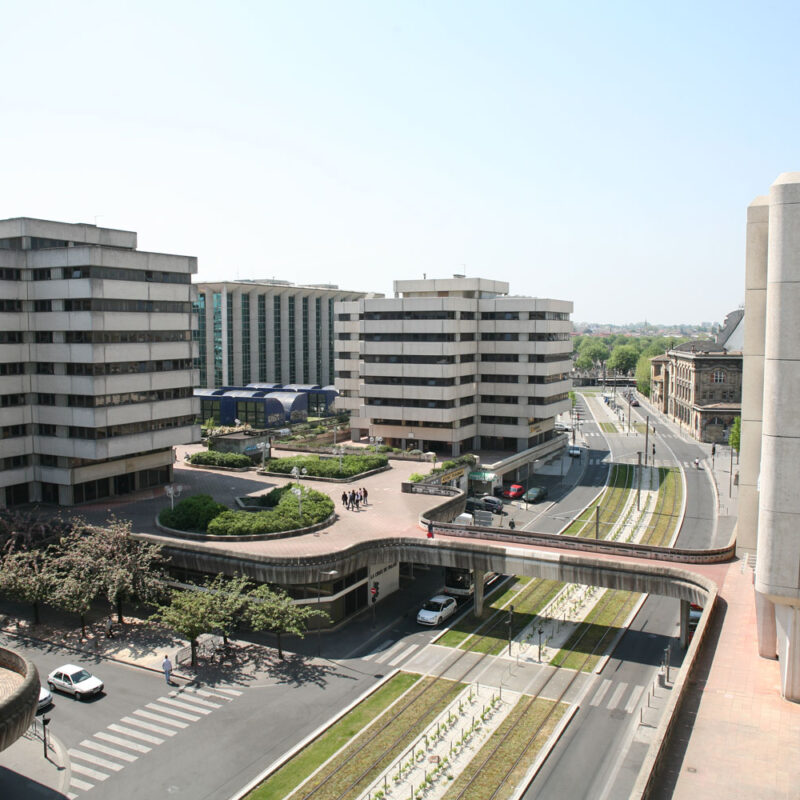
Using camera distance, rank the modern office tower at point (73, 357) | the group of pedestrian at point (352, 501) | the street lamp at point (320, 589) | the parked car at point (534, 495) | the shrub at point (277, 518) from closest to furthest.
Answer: the street lamp at point (320, 589), the shrub at point (277, 518), the modern office tower at point (73, 357), the group of pedestrian at point (352, 501), the parked car at point (534, 495)

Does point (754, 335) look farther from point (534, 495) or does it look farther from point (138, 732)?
point (534, 495)

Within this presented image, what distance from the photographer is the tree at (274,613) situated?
133ft

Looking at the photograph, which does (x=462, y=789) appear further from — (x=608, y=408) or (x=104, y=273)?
(x=608, y=408)

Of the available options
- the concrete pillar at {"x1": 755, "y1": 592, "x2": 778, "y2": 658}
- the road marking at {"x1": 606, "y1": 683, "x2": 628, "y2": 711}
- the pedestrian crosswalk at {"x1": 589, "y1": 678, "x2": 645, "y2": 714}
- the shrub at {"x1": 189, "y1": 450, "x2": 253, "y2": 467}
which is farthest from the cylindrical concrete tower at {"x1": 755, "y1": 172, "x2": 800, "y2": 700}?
the shrub at {"x1": 189, "y1": 450, "x2": 253, "y2": 467}

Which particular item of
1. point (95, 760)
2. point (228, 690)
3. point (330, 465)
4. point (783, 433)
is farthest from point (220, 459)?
point (783, 433)

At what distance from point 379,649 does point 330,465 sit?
29.1 meters

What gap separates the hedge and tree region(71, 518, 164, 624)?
895 inches

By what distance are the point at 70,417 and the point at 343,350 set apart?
46.7 m

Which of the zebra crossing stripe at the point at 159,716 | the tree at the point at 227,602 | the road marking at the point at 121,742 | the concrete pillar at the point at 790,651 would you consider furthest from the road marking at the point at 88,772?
the concrete pillar at the point at 790,651

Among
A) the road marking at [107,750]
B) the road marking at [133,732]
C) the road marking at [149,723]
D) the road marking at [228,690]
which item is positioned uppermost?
the road marking at [228,690]

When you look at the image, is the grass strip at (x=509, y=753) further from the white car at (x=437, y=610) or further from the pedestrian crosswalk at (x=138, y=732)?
the pedestrian crosswalk at (x=138, y=732)

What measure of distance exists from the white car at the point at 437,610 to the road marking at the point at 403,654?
304 cm

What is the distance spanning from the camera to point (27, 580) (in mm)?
43562

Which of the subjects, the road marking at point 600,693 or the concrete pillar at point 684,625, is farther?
the concrete pillar at point 684,625
